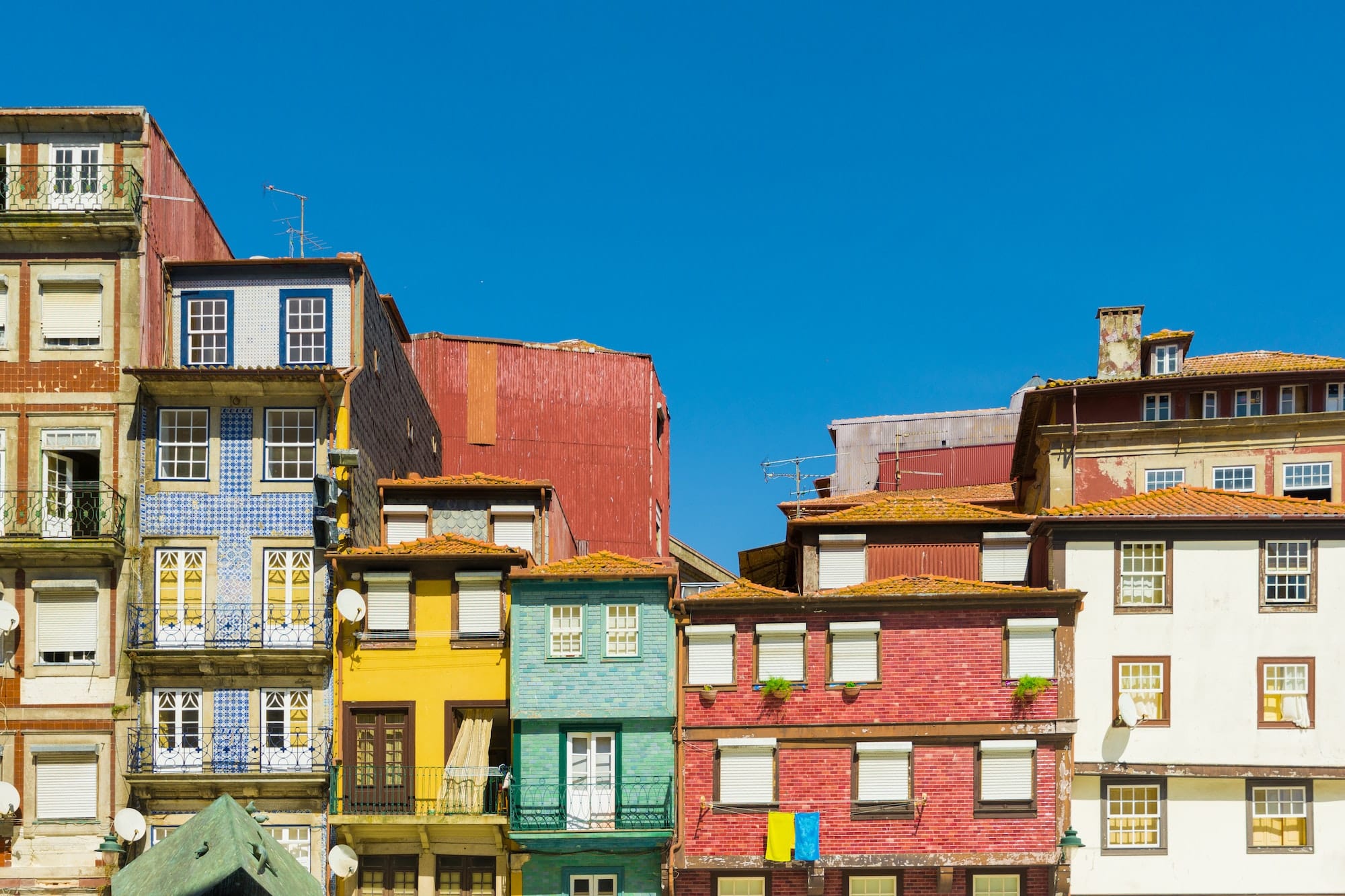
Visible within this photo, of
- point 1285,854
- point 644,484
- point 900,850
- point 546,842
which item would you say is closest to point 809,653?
point 900,850

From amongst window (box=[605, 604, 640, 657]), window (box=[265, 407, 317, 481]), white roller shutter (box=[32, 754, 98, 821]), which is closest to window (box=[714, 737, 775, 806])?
window (box=[605, 604, 640, 657])

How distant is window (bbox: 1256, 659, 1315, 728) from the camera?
133 ft

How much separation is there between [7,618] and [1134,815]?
99.2ft

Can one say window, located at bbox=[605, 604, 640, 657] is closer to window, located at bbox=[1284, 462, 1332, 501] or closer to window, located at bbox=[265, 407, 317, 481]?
window, located at bbox=[265, 407, 317, 481]

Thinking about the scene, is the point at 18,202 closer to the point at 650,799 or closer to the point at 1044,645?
the point at 650,799

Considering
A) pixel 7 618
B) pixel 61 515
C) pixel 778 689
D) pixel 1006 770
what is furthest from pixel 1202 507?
pixel 7 618

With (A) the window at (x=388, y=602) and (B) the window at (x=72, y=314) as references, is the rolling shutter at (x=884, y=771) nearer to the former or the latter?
(A) the window at (x=388, y=602)

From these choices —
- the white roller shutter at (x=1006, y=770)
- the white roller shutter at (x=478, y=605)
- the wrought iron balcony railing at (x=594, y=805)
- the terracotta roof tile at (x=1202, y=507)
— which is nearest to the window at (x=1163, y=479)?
the terracotta roof tile at (x=1202, y=507)

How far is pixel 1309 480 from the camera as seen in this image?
4981 cm

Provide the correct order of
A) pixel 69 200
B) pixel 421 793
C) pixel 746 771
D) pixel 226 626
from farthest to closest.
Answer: pixel 69 200 → pixel 226 626 → pixel 746 771 → pixel 421 793

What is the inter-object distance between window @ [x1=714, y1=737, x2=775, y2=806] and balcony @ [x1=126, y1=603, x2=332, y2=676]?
11108 millimetres

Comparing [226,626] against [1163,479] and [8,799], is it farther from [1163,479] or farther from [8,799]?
[1163,479]

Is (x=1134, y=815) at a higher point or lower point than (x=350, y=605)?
lower

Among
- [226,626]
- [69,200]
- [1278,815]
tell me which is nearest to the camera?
[1278,815]
